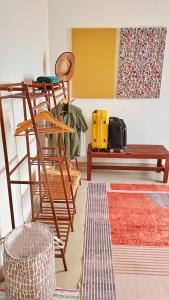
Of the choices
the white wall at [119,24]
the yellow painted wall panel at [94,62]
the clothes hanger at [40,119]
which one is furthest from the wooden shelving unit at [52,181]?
the white wall at [119,24]

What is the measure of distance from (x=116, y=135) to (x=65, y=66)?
1.09 meters

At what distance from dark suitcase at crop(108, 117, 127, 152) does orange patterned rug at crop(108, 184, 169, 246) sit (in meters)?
0.51

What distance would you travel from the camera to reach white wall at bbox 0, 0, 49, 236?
1.82 meters

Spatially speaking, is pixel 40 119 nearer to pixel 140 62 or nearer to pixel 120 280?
pixel 120 280

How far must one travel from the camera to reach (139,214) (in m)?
2.61

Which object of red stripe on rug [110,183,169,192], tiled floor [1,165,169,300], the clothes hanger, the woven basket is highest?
the clothes hanger

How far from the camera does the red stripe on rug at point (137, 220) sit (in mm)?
2218

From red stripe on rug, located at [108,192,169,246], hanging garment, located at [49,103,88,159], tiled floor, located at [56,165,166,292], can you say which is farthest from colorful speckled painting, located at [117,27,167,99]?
red stripe on rug, located at [108,192,169,246]

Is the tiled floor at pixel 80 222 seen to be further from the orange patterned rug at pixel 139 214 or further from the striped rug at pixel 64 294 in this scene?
the orange patterned rug at pixel 139 214

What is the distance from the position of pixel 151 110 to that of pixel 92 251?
2261mm

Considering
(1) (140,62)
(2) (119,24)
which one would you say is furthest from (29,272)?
(2) (119,24)

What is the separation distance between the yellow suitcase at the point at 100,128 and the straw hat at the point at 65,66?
650mm

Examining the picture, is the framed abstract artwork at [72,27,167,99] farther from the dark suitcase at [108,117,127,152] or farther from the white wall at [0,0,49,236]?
the white wall at [0,0,49,236]

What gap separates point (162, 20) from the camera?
317 cm
